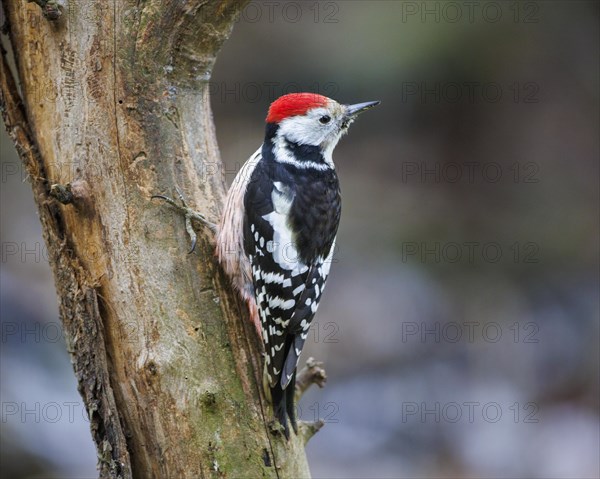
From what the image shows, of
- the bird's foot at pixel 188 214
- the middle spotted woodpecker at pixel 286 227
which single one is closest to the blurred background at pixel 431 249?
the middle spotted woodpecker at pixel 286 227

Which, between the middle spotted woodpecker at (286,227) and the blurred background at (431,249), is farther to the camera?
the blurred background at (431,249)

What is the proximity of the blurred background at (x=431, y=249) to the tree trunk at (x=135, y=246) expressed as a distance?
2192 millimetres

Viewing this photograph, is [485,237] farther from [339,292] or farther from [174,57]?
[174,57]

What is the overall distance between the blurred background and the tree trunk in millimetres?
2192

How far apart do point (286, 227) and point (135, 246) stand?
68cm

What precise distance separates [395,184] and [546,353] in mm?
2375

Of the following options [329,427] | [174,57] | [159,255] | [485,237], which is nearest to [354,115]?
[174,57]

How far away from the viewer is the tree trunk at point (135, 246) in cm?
266

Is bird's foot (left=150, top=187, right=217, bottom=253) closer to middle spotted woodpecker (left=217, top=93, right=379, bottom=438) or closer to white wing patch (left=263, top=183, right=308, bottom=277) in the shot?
middle spotted woodpecker (left=217, top=93, right=379, bottom=438)

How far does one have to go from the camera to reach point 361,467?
5.04m

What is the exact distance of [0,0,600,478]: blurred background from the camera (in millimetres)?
5125

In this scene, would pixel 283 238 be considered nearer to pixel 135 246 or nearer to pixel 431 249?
pixel 135 246

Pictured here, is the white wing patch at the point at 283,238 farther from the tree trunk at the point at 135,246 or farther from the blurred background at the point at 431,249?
the blurred background at the point at 431,249

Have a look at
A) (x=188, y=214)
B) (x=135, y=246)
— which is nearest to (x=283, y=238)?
(x=188, y=214)
